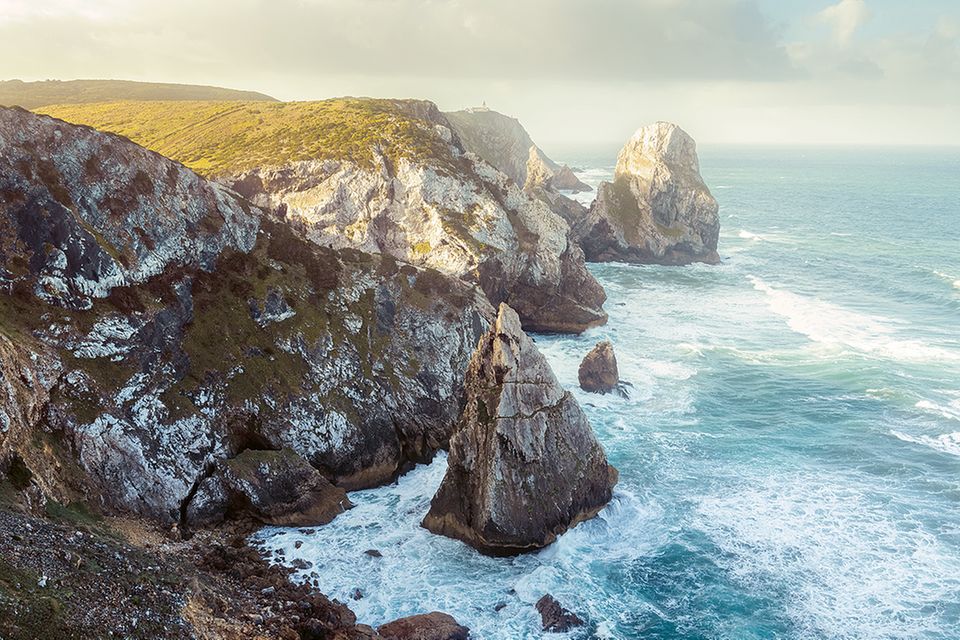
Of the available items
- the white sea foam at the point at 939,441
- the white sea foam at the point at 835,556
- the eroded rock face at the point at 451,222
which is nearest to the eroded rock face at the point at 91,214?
the eroded rock face at the point at 451,222

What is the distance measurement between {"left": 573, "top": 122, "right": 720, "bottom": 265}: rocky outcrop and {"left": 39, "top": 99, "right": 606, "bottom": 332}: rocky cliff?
1175 inches

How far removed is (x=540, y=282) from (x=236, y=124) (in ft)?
227

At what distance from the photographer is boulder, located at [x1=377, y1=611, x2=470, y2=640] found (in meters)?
29.1

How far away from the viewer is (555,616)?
30.9 m

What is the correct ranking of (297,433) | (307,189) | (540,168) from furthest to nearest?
(540,168), (307,189), (297,433)

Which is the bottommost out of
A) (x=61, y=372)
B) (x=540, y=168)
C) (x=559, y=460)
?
(x=559, y=460)

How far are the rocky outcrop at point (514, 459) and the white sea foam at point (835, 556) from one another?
8.57 m

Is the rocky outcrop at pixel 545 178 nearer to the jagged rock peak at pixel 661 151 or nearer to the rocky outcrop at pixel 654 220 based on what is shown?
the jagged rock peak at pixel 661 151

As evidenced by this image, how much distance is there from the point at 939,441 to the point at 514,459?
34237 mm

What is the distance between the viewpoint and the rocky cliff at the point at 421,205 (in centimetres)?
7312

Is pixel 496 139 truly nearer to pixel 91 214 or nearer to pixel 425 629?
pixel 91 214

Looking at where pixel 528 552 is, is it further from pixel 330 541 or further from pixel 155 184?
pixel 155 184

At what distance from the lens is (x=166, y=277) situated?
40.8 metres

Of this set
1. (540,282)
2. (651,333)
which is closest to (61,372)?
(540,282)
